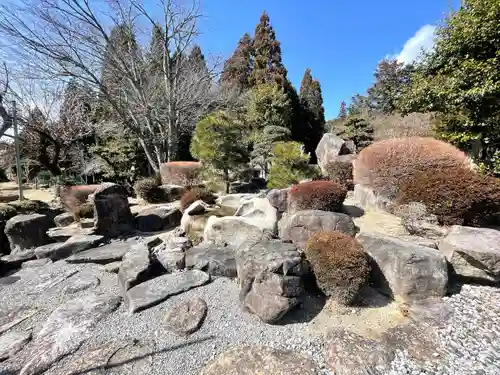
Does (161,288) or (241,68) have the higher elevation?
(241,68)

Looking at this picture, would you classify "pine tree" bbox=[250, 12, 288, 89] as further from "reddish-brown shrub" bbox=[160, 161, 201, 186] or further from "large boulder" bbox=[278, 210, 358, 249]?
"large boulder" bbox=[278, 210, 358, 249]

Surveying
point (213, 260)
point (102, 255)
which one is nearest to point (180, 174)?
point (102, 255)

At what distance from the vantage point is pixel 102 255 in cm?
449

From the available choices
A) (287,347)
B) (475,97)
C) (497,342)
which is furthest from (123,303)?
(475,97)

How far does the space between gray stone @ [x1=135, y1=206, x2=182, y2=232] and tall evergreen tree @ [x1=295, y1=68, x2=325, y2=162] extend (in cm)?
1263

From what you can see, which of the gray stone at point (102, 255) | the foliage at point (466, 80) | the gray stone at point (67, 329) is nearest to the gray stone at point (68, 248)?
the gray stone at point (102, 255)

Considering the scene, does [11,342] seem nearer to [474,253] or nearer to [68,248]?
[68,248]

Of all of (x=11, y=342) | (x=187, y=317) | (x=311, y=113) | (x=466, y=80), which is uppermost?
(x=311, y=113)

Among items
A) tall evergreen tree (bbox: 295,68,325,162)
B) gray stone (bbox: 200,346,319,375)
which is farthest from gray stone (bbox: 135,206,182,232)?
tall evergreen tree (bbox: 295,68,325,162)

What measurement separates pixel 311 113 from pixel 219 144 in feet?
47.5

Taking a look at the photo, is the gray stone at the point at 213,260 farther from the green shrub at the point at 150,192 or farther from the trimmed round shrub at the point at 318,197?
the green shrub at the point at 150,192

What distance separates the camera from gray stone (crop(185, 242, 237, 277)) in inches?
141

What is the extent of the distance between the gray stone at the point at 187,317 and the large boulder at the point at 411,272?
84.2 inches

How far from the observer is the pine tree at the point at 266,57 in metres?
16.6
